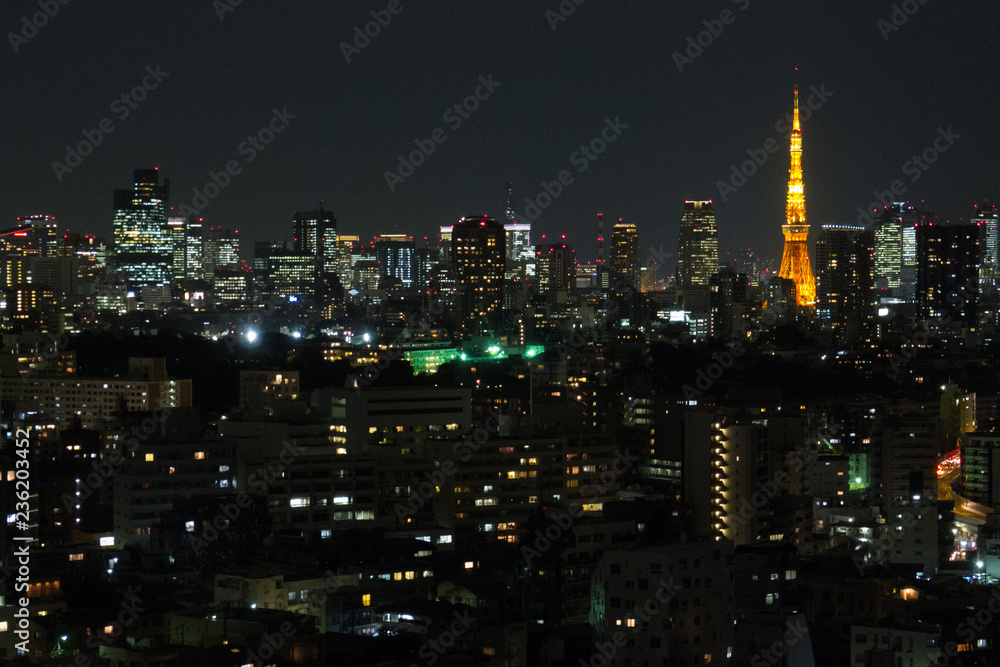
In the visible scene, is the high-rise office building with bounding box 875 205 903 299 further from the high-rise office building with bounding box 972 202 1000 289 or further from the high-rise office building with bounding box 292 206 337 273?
the high-rise office building with bounding box 292 206 337 273

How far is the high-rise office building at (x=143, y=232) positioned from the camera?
5944 cm

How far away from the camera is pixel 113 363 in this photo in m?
31.0

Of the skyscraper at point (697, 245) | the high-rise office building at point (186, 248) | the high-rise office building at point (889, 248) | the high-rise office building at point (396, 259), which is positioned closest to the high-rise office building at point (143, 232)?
the high-rise office building at point (186, 248)

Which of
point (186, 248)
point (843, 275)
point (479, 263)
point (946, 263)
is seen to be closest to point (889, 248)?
point (843, 275)

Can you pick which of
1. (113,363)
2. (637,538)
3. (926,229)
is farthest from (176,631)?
(926,229)

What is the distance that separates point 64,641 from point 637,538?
4878 millimetres

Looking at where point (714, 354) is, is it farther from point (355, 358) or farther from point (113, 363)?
point (113, 363)

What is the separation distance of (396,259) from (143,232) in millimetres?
13687

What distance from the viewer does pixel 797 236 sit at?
1980 inches

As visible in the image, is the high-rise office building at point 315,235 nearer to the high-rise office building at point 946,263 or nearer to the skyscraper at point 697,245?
the skyscraper at point 697,245

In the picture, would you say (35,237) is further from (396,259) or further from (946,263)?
(946,263)

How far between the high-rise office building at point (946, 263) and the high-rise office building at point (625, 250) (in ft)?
56.2

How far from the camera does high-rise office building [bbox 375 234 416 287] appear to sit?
7025cm

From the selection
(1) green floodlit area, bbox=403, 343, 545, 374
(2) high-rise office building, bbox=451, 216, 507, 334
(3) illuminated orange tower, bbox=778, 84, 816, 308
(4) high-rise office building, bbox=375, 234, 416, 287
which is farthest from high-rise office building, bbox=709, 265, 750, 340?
(4) high-rise office building, bbox=375, 234, 416, 287
